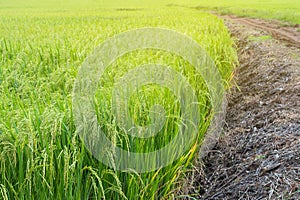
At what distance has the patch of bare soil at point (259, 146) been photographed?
7.09 ft

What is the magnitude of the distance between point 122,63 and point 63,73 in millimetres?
585

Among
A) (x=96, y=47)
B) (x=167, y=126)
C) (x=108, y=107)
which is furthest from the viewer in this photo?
(x=96, y=47)

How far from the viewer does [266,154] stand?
2463mm

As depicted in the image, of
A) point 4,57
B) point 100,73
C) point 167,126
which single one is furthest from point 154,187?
point 4,57

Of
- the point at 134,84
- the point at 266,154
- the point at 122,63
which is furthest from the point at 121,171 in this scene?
the point at 122,63

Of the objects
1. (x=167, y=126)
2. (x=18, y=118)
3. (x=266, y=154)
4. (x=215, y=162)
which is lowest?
(x=215, y=162)

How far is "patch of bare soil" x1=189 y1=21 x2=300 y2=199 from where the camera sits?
2162 mm

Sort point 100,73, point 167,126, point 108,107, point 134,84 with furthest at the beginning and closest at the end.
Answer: point 100,73 → point 134,84 → point 167,126 → point 108,107

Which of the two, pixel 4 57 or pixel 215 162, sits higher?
pixel 4 57

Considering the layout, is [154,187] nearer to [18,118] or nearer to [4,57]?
[18,118]

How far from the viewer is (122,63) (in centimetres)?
369

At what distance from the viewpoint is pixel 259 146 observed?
104 inches

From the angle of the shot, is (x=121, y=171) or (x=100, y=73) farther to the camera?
(x=100, y=73)

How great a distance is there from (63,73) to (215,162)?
1741 mm
